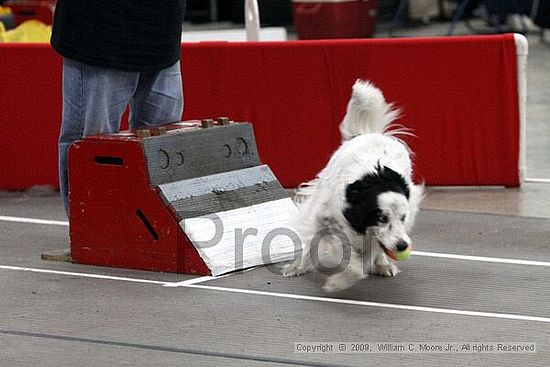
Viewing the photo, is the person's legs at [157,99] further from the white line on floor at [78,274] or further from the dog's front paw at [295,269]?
the dog's front paw at [295,269]

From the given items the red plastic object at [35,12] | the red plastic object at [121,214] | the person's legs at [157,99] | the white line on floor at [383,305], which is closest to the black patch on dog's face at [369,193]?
the white line on floor at [383,305]

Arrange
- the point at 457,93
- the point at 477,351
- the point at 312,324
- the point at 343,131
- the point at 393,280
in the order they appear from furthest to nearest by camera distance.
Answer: the point at 457,93, the point at 343,131, the point at 393,280, the point at 312,324, the point at 477,351

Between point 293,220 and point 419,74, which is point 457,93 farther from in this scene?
point 293,220

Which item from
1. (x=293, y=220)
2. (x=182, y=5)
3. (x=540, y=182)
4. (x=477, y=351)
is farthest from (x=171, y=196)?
(x=540, y=182)

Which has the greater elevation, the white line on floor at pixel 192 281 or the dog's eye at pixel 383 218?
the dog's eye at pixel 383 218

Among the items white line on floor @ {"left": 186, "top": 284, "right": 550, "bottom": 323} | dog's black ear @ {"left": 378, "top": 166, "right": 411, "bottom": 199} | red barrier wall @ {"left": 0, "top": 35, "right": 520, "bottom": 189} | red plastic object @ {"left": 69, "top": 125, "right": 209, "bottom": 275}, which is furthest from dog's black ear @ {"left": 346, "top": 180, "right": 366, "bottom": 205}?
red barrier wall @ {"left": 0, "top": 35, "right": 520, "bottom": 189}

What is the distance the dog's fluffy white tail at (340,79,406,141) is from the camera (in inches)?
227

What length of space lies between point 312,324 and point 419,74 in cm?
301

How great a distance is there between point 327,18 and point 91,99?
942 cm

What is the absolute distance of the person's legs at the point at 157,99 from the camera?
5.92 meters

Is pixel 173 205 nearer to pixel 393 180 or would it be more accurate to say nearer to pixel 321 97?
pixel 393 180

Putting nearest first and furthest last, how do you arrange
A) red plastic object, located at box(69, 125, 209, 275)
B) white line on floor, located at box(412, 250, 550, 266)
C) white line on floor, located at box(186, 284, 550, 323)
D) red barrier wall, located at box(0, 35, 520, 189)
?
white line on floor, located at box(186, 284, 550, 323), red plastic object, located at box(69, 125, 209, 275), white line on floor, located at box(412, 250, 550, 266), red barrier wall, located at box(0, 35, 520, 189)

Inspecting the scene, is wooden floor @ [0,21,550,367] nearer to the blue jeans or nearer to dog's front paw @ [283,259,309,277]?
dog's front paw @ [283,259,309,277]

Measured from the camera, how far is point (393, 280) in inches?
216
